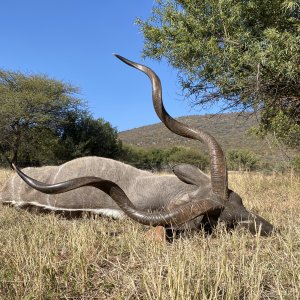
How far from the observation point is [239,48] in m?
6.66

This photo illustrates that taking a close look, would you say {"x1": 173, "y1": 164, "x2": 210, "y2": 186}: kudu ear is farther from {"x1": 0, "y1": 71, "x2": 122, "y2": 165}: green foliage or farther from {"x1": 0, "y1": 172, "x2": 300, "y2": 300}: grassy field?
{"x1": 0, "y1": 71, "x2": 122, "y2": 165}: green foliage

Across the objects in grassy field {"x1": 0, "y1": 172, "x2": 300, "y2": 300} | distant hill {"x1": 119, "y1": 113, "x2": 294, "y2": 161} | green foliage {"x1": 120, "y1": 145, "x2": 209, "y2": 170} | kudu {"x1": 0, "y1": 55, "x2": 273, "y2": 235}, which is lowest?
grassy field {"x1": 0, "y1": 172, "x2": 300, "y2": 300}

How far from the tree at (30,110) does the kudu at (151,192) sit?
18.8m

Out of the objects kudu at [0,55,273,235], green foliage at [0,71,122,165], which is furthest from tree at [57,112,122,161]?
kudu at [0,55,273,235]

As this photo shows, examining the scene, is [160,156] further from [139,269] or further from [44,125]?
[139,269]

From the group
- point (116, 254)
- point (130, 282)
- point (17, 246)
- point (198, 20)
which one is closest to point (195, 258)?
point (130, 282)

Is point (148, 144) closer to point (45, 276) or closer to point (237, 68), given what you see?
point (237, 68)

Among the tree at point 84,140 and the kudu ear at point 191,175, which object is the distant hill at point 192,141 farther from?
the kudu ear at point 191,175

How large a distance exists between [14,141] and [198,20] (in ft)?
60.6

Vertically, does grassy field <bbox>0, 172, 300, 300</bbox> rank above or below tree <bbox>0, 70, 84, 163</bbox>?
below

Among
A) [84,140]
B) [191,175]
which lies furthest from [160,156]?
[191,175]

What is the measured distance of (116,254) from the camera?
3.01 meters

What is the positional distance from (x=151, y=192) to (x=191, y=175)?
0.54m

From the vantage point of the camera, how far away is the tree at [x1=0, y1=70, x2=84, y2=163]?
78.0 ft
